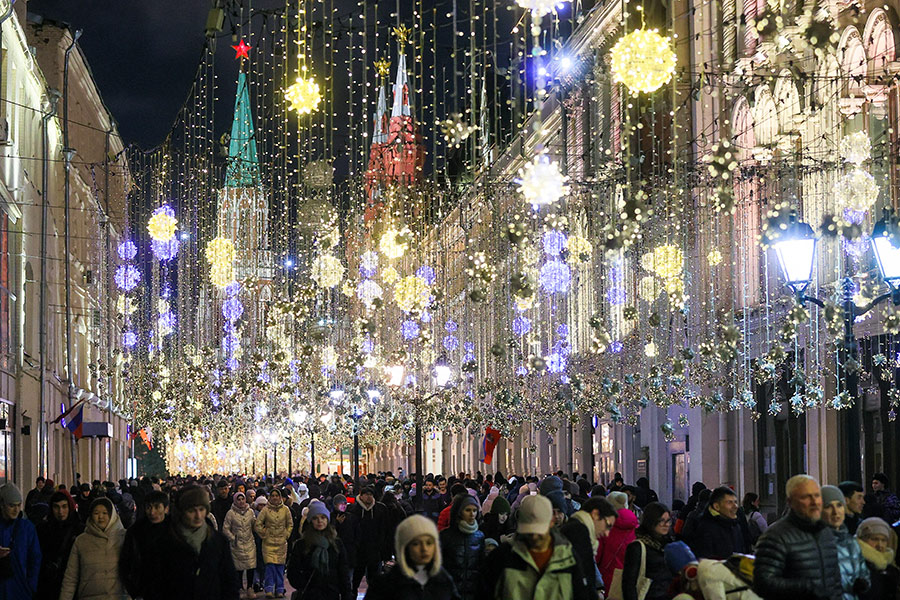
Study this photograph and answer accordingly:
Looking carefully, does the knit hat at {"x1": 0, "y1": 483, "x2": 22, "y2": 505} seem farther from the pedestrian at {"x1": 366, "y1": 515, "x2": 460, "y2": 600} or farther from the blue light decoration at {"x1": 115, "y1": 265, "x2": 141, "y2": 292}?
the blue light decoration at {"x1": 115, "y1": 265, "x2": 141, "y2": 292}

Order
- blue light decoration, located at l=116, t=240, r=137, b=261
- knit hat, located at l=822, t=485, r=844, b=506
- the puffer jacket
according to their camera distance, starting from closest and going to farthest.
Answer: the puffer jacket
knit hat, located at l=822, t=485, r=844, b=506
blue light decoration, located at l=116, t=240, r=137, b=261

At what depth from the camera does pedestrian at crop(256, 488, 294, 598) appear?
2167cm

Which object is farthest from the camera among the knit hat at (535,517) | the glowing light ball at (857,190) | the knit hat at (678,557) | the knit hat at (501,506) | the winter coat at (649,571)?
the glowing light ball at (857,190)

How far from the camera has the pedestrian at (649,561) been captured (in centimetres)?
1119

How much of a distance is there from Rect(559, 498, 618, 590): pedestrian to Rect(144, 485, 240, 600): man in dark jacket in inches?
92.6

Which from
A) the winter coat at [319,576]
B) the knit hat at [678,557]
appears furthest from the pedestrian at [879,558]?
the winter coat at [319,576]

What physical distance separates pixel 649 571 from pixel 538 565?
2.47m

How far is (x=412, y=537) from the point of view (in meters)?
8.38

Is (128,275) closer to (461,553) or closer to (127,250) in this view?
(127,250)

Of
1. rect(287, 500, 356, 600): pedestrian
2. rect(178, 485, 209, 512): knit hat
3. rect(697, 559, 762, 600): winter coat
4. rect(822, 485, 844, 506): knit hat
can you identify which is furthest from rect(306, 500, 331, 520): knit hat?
rect(697, 559, 762, 600): winter coat

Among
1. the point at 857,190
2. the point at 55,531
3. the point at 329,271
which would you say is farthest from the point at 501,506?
the point at 329,271

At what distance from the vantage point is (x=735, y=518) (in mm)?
12680

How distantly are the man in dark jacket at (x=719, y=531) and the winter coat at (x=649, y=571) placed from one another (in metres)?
1.00

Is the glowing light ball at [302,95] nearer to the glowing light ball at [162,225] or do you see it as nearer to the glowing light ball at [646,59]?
the glowing light ball at [646,59]
